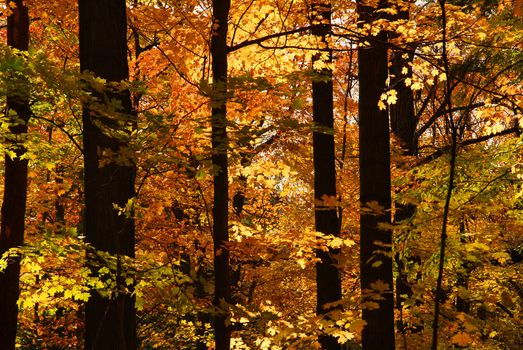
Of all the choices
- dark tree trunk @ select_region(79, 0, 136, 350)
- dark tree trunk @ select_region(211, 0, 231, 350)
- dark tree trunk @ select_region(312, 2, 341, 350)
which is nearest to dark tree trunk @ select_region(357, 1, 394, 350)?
dark tree trunk @ select_region(211, 0, 231, 350)

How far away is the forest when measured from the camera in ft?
14.4

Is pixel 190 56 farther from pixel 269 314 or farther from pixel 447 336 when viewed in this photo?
pixel 447 336

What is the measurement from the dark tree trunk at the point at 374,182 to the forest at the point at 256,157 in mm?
18

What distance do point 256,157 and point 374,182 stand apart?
912cm

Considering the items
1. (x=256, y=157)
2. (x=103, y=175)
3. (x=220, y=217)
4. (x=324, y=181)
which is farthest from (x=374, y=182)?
(x=256, y=157)

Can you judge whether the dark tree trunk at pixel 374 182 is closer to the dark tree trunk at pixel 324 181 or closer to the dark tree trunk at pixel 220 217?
the dark tree trunk at pixel 220 217

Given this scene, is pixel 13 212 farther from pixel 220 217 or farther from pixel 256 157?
pixel 256 157

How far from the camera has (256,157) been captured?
1480 cm

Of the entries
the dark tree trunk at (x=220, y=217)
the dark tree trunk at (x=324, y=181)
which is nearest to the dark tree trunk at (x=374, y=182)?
the dark tree trunk at (x=220, y=217)

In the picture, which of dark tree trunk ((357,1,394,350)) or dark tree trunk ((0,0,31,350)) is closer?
dark tree trunk ((357,1,394,350))

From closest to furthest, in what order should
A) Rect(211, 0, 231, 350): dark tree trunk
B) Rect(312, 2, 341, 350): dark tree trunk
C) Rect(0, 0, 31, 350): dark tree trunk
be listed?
Rect(211, 0, 231, 350): dark tree trunk
Rect(312, 2, 341, 350): dark tree trunk
Rect(0, 0, 31, 350): dark tree trunk

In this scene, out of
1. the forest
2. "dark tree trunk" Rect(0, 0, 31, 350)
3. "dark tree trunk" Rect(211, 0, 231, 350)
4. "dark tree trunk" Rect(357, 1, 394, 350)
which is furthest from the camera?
"dark tree trunk" Rect(0, 0, 31, 350)

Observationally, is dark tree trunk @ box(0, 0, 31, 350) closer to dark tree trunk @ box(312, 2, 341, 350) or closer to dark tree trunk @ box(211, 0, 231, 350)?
dark tree trunk @ box(211, 0, 231, 350)

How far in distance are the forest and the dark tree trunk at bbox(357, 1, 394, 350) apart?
2cm
